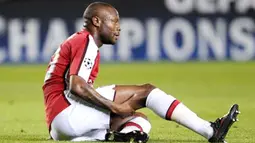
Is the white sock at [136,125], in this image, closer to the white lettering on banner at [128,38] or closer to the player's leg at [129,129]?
the player's leg at [129,129]

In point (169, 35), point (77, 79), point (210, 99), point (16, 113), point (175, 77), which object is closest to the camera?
point (77, 79)

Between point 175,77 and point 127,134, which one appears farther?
point 175,77

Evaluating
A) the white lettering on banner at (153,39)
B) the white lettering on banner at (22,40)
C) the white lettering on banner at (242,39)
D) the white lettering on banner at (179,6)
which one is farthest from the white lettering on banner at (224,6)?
the white lettering on banner at (22,40)

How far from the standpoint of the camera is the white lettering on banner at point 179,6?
20.1 meters

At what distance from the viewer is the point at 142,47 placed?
19938 millimetres

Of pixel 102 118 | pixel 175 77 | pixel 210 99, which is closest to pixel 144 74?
pixel 175 77

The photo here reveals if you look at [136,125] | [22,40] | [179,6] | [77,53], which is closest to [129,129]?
[136,125]

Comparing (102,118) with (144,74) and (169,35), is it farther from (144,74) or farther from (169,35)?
(169,35)

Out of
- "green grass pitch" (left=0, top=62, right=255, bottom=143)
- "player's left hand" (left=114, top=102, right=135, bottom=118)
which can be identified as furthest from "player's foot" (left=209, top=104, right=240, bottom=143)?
"player's left hand" (left=114, top=102, right=135, bottom=118)

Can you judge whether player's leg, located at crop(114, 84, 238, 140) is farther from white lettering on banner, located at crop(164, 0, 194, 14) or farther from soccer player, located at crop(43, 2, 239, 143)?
white lettering on banner, located at crop(164, 0, 194, 14)

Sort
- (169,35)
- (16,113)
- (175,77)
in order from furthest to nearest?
1. (169,35)
2. (175,77)
3. (16,113)

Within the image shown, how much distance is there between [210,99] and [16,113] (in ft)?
10.8

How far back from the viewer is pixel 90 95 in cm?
786

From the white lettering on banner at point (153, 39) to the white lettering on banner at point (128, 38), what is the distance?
0.50 ft
